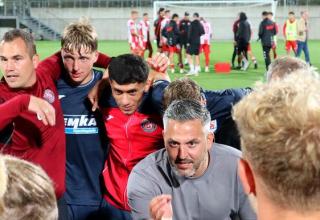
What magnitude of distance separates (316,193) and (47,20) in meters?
44.5

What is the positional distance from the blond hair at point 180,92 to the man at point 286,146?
2.29m

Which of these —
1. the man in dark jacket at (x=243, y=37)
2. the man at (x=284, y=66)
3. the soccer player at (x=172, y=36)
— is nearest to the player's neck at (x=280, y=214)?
the man at (x=284, y=66)

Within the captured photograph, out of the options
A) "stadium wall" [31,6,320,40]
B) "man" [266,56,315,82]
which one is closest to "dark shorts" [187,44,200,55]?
"man" [266,56,315,82]

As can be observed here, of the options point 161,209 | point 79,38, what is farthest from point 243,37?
point 161,209

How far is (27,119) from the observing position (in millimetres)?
3920

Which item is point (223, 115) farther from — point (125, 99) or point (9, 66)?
point (9, 66)

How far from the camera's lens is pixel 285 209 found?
1.58 m

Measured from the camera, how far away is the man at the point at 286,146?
5.06 ft

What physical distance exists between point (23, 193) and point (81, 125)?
110 inches

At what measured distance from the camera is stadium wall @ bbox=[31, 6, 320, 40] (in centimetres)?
4106

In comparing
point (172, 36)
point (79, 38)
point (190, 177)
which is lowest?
point (190, 177)

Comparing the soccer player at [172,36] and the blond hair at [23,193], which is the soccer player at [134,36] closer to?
the soccer player at [172,36]

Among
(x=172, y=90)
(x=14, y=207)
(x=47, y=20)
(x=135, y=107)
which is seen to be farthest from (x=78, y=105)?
(x=47, y=20)

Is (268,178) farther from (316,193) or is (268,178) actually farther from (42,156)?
(42,156)
